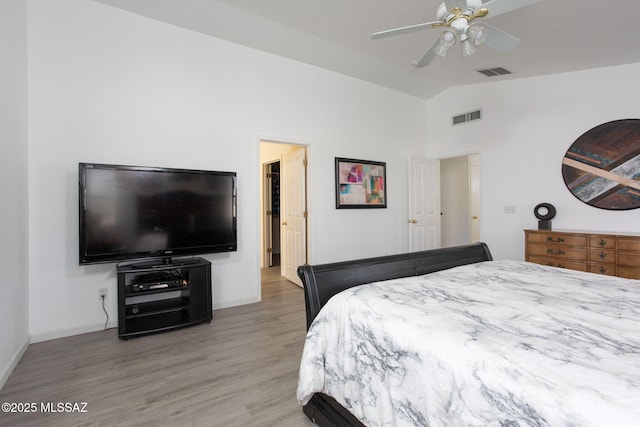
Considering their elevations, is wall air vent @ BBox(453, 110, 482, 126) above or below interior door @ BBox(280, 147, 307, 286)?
above

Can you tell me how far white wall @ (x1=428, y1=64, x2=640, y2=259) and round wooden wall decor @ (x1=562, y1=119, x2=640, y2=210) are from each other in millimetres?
87

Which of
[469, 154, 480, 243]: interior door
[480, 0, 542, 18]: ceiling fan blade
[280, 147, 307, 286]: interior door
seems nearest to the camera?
[480, 0, 542, 18]: ceiling fan blade

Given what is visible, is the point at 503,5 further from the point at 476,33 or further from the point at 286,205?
the point at 286,205

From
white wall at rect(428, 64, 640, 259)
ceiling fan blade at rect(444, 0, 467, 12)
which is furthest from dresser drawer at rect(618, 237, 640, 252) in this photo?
ceiling fan blade at rect(444, 0, 467, 12)

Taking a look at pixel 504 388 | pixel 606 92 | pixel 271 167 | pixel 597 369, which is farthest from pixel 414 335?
pixel 271 167

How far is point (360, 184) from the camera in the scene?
4.80 m

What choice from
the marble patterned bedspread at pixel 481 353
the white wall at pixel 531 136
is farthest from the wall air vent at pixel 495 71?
the marble patterned bedspread at pixel 481 353

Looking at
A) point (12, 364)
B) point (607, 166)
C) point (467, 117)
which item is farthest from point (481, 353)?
point (467, 117)

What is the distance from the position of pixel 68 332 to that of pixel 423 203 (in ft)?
16.8

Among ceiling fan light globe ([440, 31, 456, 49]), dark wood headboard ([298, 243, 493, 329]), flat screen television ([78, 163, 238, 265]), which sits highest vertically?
ceiling fan light globe ([440, 31, 456, 49])

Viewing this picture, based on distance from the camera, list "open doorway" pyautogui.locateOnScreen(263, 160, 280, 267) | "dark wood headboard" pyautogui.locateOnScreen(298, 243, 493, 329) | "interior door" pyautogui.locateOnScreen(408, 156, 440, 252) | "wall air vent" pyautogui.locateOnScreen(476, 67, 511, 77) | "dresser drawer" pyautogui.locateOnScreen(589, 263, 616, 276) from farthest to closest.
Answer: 1. "open doorway" pyautogui.locateOnScreen(263, 160, 280, 267)
2. "interior door" pyautogui.locateOnScreen(408, 156, 440, 252)
3. "wall air vent" pyautogui.locateOnScreen(476, 67, 511, 77)
4. "dresser drawer" pyautogui.locateOnScreen(589, 263, 616, 276)
5. "dark wood headboard" pyautogui.locateOnScreen(298, 243, 493, 329)

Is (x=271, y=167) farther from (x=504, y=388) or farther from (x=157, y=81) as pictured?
(x=504, y=388)

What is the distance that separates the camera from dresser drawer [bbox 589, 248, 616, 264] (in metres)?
3.36

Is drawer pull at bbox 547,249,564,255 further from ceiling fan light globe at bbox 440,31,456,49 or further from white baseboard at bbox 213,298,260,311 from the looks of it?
white baseboard at bbox 213,298,260,311
